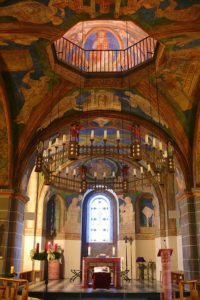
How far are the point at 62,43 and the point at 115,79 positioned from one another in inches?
92.2

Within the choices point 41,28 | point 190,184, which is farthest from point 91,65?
point 190,184

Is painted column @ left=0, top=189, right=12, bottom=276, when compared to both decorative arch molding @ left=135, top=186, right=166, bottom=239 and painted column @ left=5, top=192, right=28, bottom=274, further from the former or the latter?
decorative arch molding @ left=135, top=186, right=166, bottom=239

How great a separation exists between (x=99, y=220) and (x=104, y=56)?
11955 millimetres

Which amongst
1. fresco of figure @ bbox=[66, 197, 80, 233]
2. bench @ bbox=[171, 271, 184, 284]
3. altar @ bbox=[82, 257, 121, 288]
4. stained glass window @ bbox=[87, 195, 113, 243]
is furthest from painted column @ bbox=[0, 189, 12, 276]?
stained glass window @ bbox=[87, 195, 113, 243]

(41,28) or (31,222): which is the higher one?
(41,28)

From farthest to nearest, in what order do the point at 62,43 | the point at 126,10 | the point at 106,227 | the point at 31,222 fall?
the point at 106,227 < the point at 31,222 < the point at 62,43 < the point at 126,10

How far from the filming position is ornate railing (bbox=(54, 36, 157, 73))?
11.9 meters

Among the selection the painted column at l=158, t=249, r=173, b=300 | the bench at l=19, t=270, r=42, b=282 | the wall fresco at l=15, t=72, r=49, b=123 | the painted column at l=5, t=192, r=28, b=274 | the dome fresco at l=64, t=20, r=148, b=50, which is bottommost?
the bench at l=19, t=270, r=42, b=282

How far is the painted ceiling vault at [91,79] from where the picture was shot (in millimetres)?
8453

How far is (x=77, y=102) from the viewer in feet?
46.1

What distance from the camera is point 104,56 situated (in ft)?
43.7

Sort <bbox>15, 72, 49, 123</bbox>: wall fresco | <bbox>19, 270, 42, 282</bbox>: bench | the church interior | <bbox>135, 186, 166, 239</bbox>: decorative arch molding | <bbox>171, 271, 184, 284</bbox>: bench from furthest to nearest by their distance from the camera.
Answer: <bbox>135, 186, 166, 239</bbox>: decorative arch molding → <bbox>19, 270, 42, 282</bbox>: bench → <bbox>171, 271, 184, 284</bbox>: bench → <bbox>15, 72, 49, 123</bbox>: wall fresco → the church interior

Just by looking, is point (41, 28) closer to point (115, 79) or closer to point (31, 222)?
point (115, 79)

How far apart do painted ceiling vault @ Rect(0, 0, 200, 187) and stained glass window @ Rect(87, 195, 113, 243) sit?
25.0 feet
